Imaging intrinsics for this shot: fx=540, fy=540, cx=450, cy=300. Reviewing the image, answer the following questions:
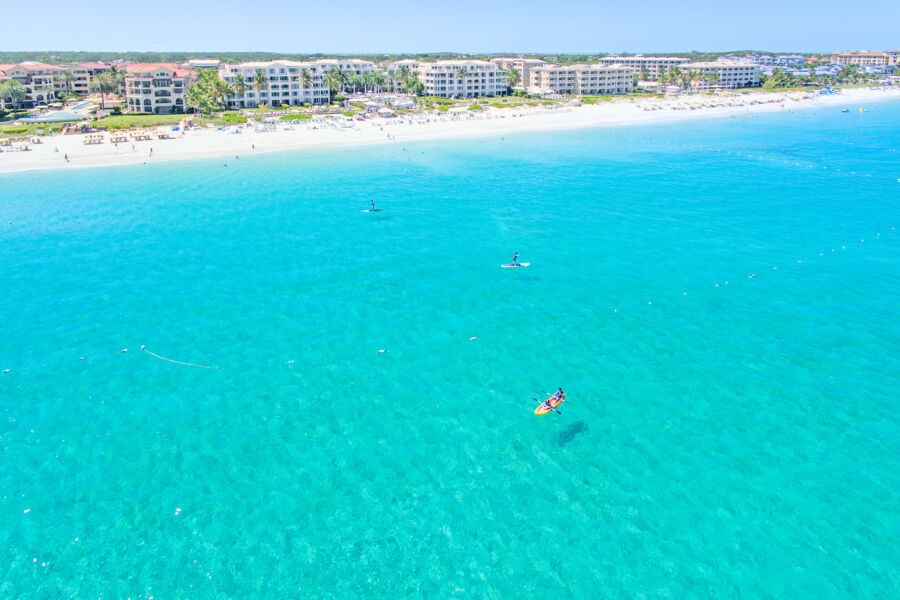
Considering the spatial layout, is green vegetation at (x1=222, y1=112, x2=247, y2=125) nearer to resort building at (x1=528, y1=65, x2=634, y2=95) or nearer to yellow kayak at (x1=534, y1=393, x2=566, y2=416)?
yellow kayak at (x1=534, y1=393, x2=566, y2=416)

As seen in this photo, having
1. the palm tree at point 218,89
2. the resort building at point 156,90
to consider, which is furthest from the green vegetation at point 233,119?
the resort building at point 156,90

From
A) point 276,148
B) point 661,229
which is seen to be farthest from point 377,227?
point 276,148

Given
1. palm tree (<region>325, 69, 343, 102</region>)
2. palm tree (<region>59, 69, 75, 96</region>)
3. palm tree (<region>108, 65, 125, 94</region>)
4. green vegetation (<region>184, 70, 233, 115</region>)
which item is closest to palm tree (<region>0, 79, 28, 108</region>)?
palm tree (<region>108, 65, 125, 94</region>)

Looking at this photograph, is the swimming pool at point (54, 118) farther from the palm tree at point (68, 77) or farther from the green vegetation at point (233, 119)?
the palm tree at point (68, 77)

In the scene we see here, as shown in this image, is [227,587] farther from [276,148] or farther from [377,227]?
[276,148]

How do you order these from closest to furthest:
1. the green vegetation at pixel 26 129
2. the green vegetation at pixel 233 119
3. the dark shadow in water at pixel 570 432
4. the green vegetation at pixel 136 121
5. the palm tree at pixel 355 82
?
the dark shadow in water at pixel 570 432
the green vegetation at pixel 26 129
the green vegetation at pixel 136 121
the green vegetation at pixel 233 119
the palm tree at pixel 355 82
